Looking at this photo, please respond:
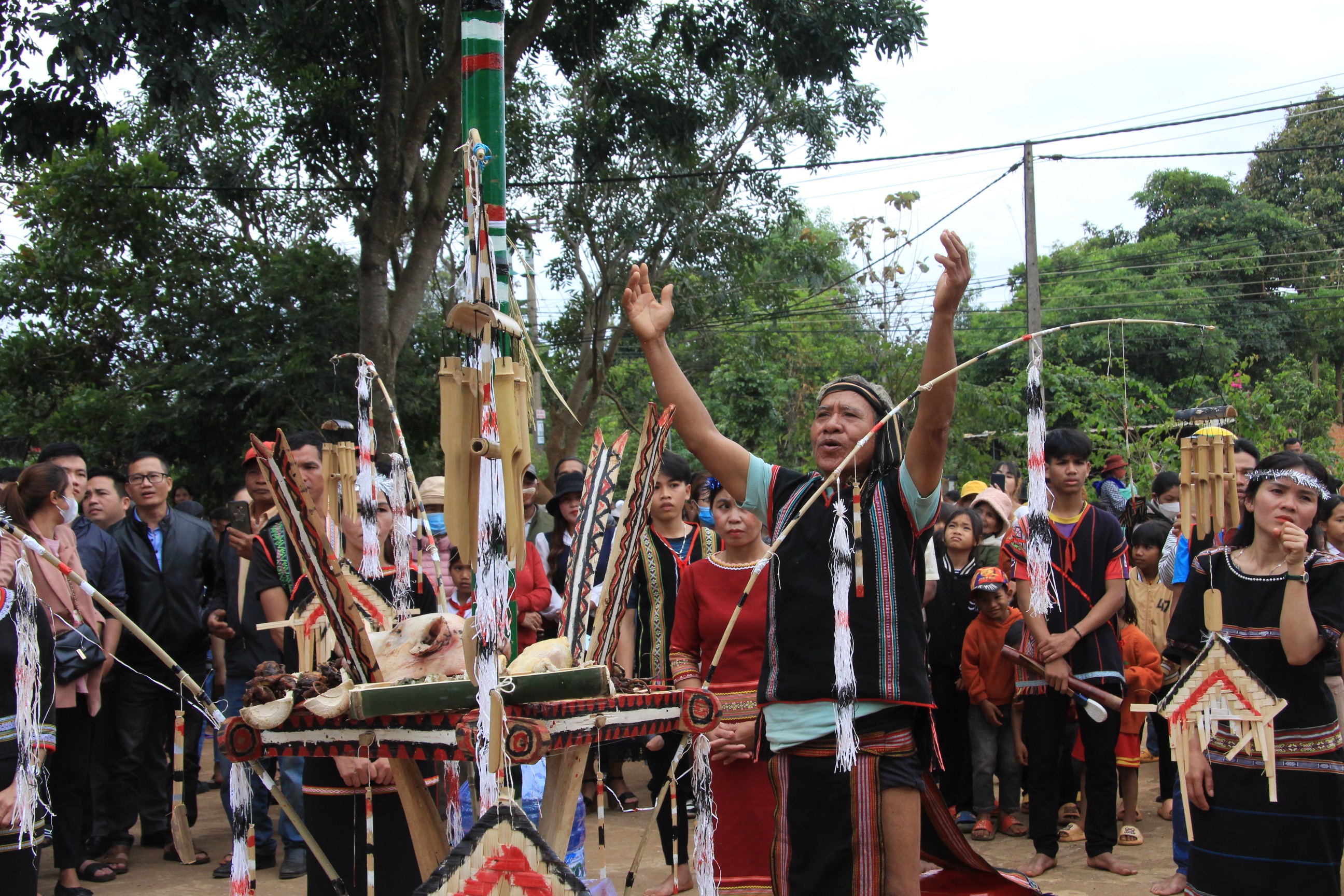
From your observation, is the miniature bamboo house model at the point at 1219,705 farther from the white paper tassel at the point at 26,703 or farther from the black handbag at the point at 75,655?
the black handbag at the point at 75,655

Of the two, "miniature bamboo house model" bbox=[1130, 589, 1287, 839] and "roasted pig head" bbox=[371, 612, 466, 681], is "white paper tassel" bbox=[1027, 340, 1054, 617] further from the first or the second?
"roasted pig head" bbox=[371, 612, 466, 681]

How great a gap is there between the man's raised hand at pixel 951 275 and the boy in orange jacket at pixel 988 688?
346 centimetres

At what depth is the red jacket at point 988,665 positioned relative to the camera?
577 centimetres

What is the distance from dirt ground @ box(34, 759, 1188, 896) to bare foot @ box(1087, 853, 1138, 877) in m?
0.03

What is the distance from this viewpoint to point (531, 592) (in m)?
4.98

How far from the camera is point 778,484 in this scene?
309 cm

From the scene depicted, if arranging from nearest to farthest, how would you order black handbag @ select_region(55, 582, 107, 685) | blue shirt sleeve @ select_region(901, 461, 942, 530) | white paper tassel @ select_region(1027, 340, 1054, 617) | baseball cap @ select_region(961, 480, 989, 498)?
blue shirt sleeve @ select_region(901, 461, 942, 530)
white paper tassel @ select_region(1027, 340, 1054, 617)
black handbag @ select_region(55, 582, 107, 685)
baseball cap @ select_region(961, 480, 989, 498)

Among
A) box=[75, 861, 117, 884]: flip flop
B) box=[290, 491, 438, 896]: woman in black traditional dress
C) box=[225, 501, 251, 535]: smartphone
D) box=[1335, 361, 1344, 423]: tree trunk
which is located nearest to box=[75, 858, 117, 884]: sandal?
box=[75, 861, 117, 884]: flip flop

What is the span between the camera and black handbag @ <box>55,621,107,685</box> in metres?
4.75

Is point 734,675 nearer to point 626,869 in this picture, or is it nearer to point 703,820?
point 703,820

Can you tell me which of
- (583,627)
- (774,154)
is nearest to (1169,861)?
(583,627)

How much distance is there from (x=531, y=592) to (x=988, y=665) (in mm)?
2483

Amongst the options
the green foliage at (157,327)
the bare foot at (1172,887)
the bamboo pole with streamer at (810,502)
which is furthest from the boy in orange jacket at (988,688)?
the green foliage at (157,327)

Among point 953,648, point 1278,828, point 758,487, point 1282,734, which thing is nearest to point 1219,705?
point 1282,734
